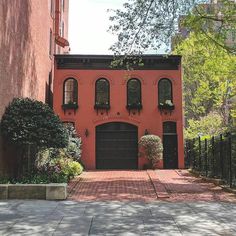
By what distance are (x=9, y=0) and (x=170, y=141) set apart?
628 inches

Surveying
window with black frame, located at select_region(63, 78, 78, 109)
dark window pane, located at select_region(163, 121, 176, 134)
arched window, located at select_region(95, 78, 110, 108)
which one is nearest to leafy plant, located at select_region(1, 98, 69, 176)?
window with black frame, located at select_region(63, 78, 78, 109)

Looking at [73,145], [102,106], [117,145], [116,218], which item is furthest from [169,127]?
[116,218]

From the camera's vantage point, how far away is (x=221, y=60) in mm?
20156

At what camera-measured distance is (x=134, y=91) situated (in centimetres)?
2947

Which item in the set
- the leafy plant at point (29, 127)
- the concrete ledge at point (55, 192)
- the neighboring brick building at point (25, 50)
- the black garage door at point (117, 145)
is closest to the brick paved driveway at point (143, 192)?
the concrete ledge at point (55, 192)

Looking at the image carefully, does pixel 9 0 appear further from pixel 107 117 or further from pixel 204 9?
pixel 107 117

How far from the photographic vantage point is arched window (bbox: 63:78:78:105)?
2931 cm

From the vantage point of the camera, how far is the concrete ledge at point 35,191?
12.9 m

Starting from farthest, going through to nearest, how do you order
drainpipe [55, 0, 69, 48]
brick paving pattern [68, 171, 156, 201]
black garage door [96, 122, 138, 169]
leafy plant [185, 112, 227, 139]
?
leafy plant [185, 112, 227, 139] < drainpipe [55, 0, 69, 48] < black garage door [96, 122, 138, 169] < brick paving pattern [68, 171, 156, 201]

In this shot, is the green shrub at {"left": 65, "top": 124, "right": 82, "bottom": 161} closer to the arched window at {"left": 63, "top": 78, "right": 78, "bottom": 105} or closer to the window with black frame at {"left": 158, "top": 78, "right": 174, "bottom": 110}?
the arched window at {"left": 63, "top": 78, "right": 78, "bottom": 105}

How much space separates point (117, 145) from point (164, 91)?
16.2ft

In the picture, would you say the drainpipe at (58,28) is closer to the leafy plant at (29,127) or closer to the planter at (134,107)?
the planter at (134,107)

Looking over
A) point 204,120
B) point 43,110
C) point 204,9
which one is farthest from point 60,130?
point 204,120

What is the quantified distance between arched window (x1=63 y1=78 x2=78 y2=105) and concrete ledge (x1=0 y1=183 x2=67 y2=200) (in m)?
16.5
